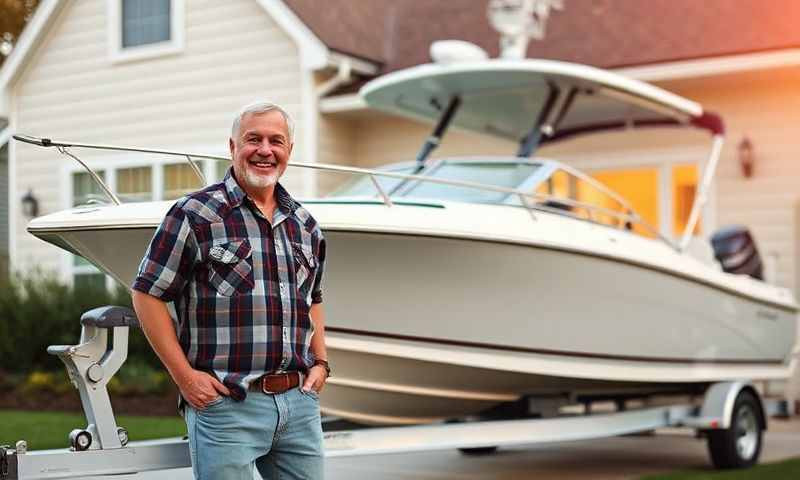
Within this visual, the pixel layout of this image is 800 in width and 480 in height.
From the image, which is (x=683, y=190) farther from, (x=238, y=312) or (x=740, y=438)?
(x=238, y=312)

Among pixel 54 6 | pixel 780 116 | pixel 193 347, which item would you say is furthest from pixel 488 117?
pixel 54 6

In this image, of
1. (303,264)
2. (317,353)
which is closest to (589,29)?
(317,353)

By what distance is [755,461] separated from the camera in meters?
7.70

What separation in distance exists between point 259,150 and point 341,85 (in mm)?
9491

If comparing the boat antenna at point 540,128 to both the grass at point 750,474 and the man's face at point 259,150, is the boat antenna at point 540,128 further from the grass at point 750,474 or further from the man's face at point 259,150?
the man's face at point 259,150

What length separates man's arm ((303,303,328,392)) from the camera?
3.66 meters

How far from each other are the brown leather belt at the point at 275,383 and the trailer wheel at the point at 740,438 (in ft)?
15.2

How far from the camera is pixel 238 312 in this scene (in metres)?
3.46

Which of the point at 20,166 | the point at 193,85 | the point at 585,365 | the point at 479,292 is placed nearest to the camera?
the point at 479,292

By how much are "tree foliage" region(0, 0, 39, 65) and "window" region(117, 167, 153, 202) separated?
21.6ft

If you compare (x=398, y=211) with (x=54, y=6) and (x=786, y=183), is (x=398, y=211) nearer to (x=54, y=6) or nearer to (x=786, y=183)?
→ (x=786, y=183)

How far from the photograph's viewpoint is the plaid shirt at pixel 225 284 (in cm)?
344

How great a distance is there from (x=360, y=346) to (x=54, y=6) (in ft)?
33.1

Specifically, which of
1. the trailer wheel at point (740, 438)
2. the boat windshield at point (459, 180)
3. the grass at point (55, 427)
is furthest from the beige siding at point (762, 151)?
the grass at point (55, 427)
